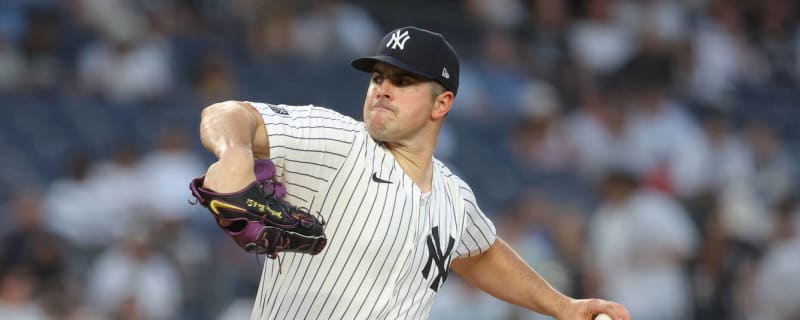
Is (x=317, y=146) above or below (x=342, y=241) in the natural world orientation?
above

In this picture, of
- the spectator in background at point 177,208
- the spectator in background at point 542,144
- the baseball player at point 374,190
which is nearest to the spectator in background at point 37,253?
the spectator in background at point 177,208

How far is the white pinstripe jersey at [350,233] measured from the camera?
335cm

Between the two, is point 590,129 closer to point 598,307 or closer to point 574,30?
point 574,30

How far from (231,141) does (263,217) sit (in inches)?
7.6

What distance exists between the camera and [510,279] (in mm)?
4125

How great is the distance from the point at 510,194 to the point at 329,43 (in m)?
2.20

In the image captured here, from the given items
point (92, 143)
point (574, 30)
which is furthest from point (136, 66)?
point (574, 30)

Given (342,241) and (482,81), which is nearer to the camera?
(342,241)

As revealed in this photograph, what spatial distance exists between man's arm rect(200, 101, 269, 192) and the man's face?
1.61ft

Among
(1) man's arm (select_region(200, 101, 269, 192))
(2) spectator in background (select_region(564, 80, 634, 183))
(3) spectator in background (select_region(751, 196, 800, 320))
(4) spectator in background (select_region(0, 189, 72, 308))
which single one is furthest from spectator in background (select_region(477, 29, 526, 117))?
(1) man's arm (select_region(200, 101, 269, 192))

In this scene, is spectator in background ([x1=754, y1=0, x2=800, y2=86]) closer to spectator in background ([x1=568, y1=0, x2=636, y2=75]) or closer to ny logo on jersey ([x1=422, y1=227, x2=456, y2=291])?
spectator in background ([x1=568, y1=0, x2=636, y2=75])

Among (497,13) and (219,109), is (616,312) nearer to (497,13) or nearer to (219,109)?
Result: (219,109)

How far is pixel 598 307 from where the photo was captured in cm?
392

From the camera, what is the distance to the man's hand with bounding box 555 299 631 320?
153 inches
